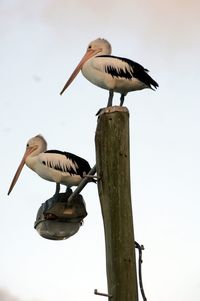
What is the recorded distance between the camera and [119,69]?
6410 mm

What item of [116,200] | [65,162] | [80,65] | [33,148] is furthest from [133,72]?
[116,200]

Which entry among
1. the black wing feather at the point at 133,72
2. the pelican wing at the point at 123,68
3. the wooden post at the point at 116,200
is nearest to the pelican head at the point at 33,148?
the pelican wing at the point at 123,68

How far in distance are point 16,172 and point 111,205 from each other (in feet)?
10.9

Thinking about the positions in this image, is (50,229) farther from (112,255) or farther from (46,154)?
(46,154)

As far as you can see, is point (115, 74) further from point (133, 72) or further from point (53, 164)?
point (53, 164)

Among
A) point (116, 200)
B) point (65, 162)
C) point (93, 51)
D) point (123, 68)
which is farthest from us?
point (93, 51)

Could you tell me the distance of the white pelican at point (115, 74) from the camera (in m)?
6.27

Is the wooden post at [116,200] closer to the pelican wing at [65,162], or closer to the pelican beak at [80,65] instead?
the pelican wing at [65,162]

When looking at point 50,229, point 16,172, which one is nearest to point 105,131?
point 50,229

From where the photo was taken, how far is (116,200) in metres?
4.19

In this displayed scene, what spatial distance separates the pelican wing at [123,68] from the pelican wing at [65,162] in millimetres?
1077

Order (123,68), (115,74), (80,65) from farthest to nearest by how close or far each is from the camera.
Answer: (80,65) → (123,68) → (115,74)

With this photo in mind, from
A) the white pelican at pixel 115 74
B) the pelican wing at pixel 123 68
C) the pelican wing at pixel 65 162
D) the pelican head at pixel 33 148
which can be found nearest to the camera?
the white pelican at pixel 115 74

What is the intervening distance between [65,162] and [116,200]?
273 centimetres
